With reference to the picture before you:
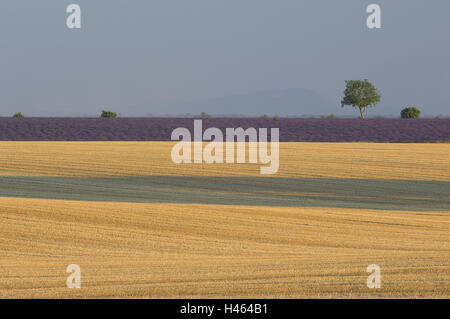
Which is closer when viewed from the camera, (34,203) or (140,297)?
(140,297)

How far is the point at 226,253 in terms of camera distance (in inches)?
386

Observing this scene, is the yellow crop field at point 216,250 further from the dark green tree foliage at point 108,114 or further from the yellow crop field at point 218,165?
the dark green tree foliage at point 108,114

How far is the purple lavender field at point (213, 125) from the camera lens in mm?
38656

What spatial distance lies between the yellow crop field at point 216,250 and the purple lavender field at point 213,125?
23.6 meters

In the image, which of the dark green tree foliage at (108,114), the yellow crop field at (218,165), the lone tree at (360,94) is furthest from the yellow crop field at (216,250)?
the lone tree at (360,94)

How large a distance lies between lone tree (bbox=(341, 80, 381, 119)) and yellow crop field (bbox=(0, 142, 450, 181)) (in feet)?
157

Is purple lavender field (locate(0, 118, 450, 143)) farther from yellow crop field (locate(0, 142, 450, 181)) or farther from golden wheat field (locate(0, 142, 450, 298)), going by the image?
golden wheat field (locate(0, 142, 450, 298))

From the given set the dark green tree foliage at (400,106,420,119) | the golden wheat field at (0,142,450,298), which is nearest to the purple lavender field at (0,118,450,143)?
the golden wheat field at (0,142,450,298)

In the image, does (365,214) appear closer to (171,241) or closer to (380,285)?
(171,241)

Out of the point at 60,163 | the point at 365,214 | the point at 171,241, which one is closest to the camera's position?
the point at 171,241

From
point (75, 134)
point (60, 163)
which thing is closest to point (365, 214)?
point (60, 163)

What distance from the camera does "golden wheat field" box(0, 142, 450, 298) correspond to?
6623 millimetres

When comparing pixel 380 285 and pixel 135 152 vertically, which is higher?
pixel 135 152

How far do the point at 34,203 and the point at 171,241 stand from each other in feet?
14.2
